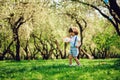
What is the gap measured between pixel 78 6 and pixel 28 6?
1143 cm

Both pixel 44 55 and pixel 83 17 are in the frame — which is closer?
pixel 83 17

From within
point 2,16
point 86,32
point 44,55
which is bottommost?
point 44,55

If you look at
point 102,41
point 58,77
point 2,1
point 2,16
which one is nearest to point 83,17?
point 2,16

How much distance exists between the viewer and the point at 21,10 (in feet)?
123

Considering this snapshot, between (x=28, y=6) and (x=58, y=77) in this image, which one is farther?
(x=28, y=6)

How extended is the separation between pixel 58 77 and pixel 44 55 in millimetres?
62188

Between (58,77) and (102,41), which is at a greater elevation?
(58,77)

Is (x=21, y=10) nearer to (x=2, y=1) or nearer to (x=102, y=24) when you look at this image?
(x=2, y=1)

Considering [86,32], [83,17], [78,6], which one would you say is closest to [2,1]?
[78,6]

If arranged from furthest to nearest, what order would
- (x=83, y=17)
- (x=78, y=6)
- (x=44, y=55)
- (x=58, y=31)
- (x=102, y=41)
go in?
(x=102, y=41) < (x=44, y=55) < (x=58, y=31) < (x=83, y=17) < (x=78, y=6)

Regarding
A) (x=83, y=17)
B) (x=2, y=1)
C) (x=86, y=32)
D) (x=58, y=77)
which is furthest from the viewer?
(x=86, y=32)

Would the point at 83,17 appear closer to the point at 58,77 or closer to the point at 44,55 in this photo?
the point at 44,55

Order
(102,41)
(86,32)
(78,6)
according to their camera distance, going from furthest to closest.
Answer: (102,41) → (86,32) → (78,6)

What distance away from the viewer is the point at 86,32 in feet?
226
